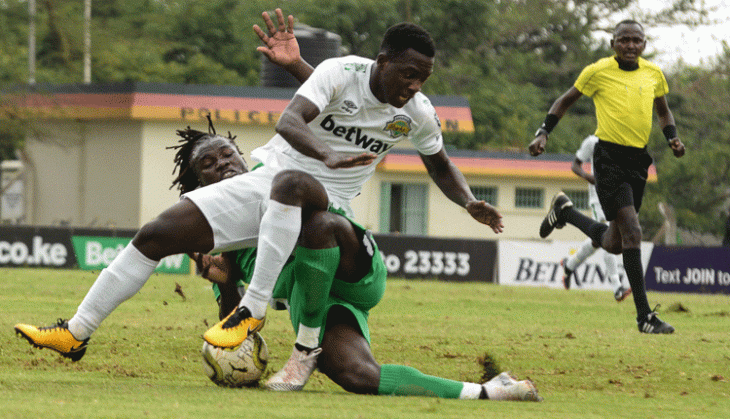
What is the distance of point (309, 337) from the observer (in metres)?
5.20

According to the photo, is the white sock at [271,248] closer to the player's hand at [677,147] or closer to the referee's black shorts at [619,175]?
the referee's black shorts at [619,175]

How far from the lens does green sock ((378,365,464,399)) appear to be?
196 inches

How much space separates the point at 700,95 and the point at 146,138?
26.9 m

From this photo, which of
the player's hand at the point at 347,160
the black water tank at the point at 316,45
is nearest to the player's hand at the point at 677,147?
the player's hand at the point at 347,160

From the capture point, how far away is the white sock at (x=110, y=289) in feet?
16.7

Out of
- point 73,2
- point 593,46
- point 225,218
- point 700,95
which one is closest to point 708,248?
point 73,2

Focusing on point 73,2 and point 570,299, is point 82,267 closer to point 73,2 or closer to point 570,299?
point 73,2

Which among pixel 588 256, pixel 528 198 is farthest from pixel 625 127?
pixel 528 198

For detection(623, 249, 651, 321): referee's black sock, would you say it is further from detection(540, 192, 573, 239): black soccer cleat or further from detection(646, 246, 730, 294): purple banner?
detection(646, 246, 730, 294): purple banner

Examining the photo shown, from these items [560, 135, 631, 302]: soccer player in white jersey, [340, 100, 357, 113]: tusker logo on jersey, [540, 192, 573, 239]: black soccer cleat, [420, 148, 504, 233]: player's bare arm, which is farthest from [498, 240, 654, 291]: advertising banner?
[340, 100, 357, 113]: tusker logo on jersey

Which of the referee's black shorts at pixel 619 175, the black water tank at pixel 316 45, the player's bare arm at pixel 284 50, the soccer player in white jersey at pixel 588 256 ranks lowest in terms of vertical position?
the soccer player in white jersey at pixel 588 256

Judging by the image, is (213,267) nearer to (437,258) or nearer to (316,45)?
(437,258)

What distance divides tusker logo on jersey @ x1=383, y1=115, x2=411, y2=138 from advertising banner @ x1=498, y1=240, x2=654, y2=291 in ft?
47.6

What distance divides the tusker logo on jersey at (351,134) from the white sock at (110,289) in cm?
112
